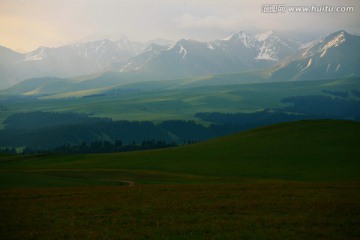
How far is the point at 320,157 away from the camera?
276 feet

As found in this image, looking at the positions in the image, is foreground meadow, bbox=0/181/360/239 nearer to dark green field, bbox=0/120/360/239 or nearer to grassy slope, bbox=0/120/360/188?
dark green field, bbox=0/120/360/239

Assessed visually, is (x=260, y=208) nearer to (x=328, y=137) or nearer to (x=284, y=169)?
(x=284, y=169)

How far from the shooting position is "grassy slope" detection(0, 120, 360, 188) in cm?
6888

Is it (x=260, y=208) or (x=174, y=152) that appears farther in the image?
(x=174, y=152)

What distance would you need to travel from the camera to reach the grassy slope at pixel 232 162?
226ft

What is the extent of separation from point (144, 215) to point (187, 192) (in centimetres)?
1107

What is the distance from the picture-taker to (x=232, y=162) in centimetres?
8856

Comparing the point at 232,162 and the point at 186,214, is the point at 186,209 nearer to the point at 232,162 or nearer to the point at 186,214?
the point at 186,214

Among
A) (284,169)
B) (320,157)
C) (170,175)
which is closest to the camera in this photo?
(170,175)

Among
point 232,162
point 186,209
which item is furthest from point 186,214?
point 232,162

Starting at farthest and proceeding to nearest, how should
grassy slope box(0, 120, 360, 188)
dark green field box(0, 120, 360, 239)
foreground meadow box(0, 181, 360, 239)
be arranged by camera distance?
1. grassy slope box(0, 120, 360, 188)
2. dark green field box(0, 120, 360, 239)
3. foreground meadow box(0, 181, 360, 239)

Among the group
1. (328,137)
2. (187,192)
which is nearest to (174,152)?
(328,137)

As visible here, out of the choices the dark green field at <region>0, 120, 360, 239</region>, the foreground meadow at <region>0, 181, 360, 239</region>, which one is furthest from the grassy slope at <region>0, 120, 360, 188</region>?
the foreground meadow at <region>0, 181, 360, 239</region>

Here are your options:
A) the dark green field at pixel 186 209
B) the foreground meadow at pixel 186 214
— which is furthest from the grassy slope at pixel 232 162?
the foreground meadow at pixel 186 214
